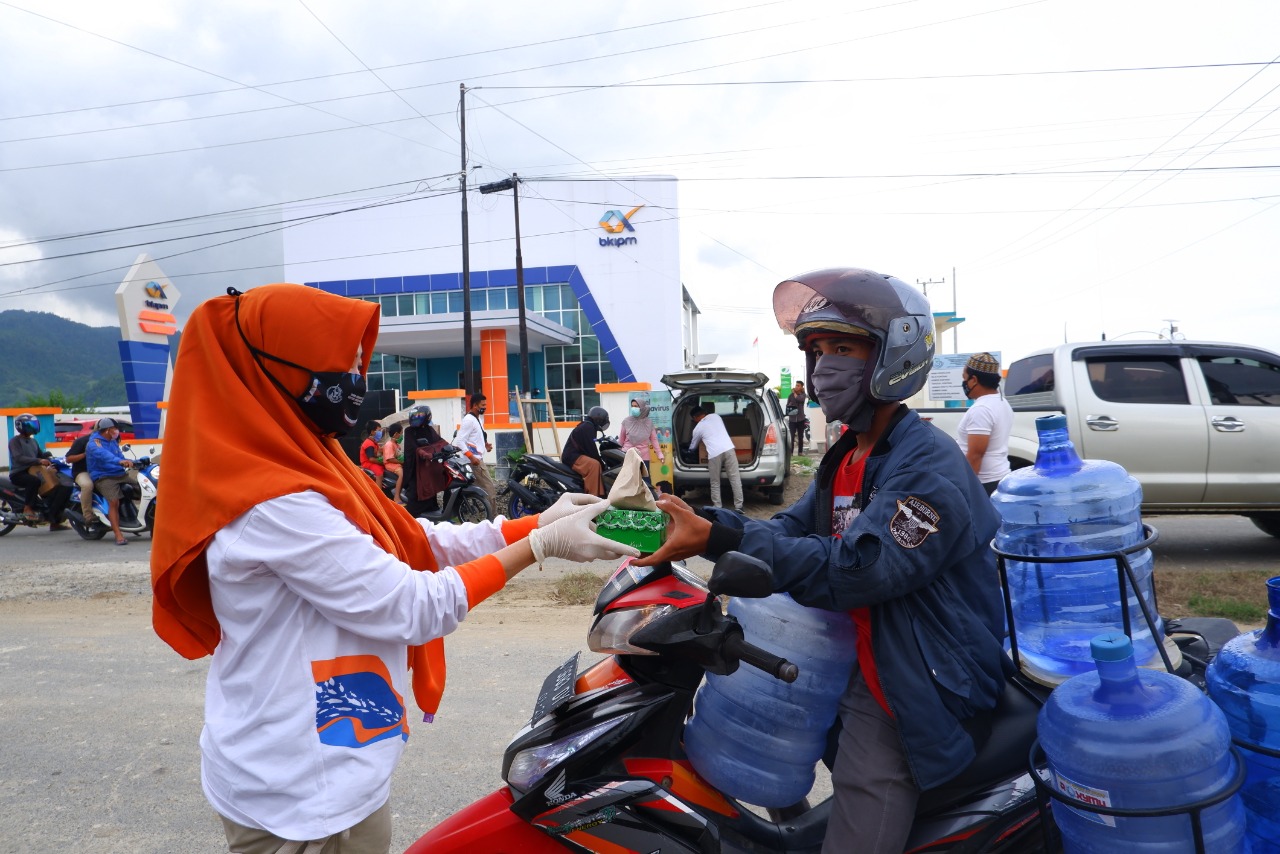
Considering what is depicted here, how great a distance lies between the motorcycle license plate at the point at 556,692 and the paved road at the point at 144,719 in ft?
4.72

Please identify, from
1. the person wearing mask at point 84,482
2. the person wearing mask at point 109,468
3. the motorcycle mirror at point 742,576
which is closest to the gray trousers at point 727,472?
the person wearing mask at point 109,468

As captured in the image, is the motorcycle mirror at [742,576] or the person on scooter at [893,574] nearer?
the motorcycle mirror at [742,576]

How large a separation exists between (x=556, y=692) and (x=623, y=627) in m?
0.31

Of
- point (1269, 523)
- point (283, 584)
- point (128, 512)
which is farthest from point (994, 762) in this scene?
point (128, 512)

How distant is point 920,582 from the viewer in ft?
5.74

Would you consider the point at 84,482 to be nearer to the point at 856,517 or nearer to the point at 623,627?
the point at 623,627

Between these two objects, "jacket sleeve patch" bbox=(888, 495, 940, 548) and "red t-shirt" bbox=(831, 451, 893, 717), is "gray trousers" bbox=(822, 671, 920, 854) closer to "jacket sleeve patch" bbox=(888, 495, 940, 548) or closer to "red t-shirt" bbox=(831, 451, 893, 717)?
"red t-shirt" bbox=(831, 451, 893, 717)

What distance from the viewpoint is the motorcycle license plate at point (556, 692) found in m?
1.98

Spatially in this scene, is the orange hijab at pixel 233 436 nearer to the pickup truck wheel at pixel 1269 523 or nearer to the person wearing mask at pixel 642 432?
the pickup truck wheel at pixel 1269 523

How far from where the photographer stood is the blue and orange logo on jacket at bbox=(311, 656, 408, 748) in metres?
1.63

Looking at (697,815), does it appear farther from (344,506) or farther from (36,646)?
(36,646)

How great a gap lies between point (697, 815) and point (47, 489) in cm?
1381

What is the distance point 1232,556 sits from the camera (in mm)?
7660

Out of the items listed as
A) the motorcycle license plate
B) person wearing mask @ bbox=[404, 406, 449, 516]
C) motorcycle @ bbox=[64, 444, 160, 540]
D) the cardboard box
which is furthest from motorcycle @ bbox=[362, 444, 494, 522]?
the motorcycle license plate
